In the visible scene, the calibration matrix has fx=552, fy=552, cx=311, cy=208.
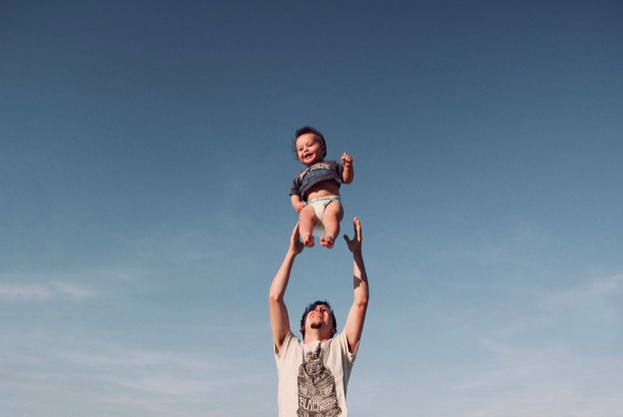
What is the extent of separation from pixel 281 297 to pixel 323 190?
1.54 m

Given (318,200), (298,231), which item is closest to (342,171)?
(318,200)

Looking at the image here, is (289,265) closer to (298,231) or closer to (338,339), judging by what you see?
(298,231)

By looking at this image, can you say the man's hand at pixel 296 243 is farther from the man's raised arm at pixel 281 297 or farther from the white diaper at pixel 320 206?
the white diaper at pixel 320 206

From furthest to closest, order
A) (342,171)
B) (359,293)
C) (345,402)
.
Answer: (342,171) → (359,293) → (345,402)

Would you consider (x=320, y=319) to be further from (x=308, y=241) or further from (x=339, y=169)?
(x=339, y=169)

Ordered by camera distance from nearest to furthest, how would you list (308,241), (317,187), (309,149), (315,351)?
(308,241) → (315,351) → (317,187) → (309,149)

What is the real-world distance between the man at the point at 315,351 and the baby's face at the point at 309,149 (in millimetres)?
1131

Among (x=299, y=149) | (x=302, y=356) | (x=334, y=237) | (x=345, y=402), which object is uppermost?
(x=299, y=149)

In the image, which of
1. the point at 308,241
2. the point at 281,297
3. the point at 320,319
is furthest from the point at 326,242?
the point at 320,319

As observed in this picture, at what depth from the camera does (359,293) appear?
690cm

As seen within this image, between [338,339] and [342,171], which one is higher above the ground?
[342,171]

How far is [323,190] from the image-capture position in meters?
7.40

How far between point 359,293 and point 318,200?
133 cm

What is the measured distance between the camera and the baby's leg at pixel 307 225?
6719mm
